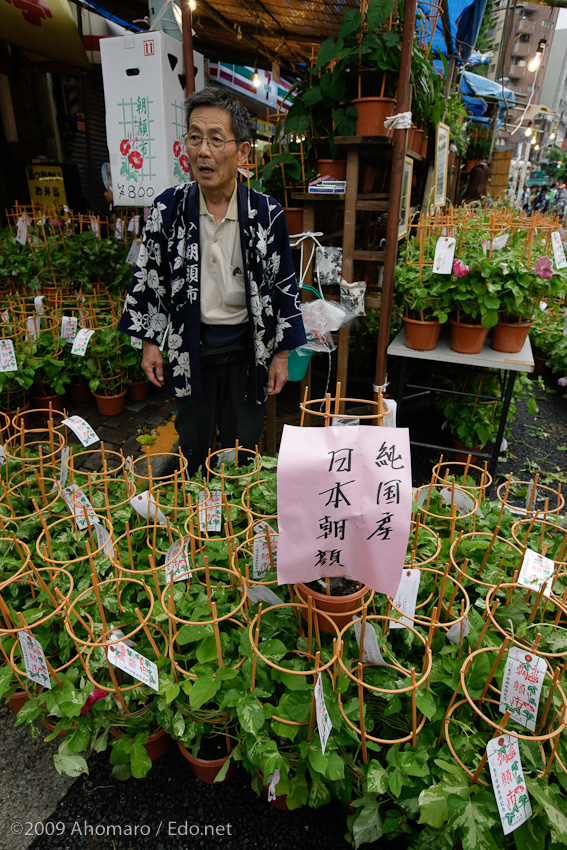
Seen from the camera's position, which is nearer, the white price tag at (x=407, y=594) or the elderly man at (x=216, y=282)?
the white price tag at (x=407, y=594)

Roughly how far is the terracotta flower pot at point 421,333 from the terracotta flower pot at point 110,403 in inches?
90.6

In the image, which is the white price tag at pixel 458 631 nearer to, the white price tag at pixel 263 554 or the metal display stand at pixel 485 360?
the white price tag at pixel 263 554

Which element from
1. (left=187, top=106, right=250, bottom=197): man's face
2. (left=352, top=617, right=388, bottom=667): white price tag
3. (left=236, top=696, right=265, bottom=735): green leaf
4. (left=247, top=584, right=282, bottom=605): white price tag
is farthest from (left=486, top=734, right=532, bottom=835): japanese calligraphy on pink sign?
(left=187, top=106, right=250, bottom=197): man's face

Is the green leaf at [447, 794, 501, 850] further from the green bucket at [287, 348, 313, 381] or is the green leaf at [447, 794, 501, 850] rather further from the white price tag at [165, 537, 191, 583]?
the green bucket at [287, 348, 313, 381]

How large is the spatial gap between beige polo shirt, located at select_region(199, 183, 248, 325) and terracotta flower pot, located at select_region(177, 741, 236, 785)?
1.81 meters

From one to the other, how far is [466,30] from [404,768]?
24.7 feet

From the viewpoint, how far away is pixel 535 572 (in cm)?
143

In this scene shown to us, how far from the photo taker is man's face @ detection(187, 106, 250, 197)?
2.16m

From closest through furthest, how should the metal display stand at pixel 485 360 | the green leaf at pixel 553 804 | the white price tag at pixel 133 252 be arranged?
1. the green leaf at pixel 553 804
2. the metal display stand at pixel 485 360
3. the white price tag at pixel 133 252

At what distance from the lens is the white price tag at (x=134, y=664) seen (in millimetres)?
1244

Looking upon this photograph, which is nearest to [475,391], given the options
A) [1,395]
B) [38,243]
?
[1,395]

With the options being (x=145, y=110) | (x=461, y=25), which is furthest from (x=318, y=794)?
(x=461, y=25)

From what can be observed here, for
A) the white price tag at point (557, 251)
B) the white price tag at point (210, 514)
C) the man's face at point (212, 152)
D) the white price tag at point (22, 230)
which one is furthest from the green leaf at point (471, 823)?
the white price tag at point (22, 230)

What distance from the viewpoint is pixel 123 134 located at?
10.7 feet
